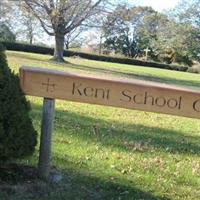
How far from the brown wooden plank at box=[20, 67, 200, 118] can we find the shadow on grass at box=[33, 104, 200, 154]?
7.70 feet

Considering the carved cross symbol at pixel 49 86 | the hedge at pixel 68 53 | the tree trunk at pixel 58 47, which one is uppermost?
the carved cross symbol at pixel 49 86

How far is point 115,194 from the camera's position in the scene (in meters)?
5.39

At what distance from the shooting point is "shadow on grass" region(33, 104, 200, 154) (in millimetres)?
7934

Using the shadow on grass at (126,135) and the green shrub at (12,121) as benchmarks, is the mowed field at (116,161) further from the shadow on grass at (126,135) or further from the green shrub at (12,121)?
the green shrub at (12,121)

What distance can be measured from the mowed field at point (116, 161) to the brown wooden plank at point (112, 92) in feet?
2.85

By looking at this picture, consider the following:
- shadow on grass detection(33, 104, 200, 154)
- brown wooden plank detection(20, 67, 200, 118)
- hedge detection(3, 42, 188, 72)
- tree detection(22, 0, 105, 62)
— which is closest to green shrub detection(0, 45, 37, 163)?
brown wooden plank detection(20, 67, 200, 118)

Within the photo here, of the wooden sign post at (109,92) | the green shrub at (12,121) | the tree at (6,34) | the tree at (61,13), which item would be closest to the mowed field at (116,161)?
the green shrub at (12,121)

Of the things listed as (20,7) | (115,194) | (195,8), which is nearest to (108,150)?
(115,194)

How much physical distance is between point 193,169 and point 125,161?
2.72 feet

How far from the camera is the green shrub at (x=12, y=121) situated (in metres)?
4.94

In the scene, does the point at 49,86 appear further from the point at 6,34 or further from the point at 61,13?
the point at 6,34

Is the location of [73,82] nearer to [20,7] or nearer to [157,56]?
[20,7]

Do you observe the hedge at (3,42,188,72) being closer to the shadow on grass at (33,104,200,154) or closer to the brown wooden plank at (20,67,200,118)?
the shadow on grass at (33,104,200,154)

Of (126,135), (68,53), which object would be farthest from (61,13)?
(126,135)
